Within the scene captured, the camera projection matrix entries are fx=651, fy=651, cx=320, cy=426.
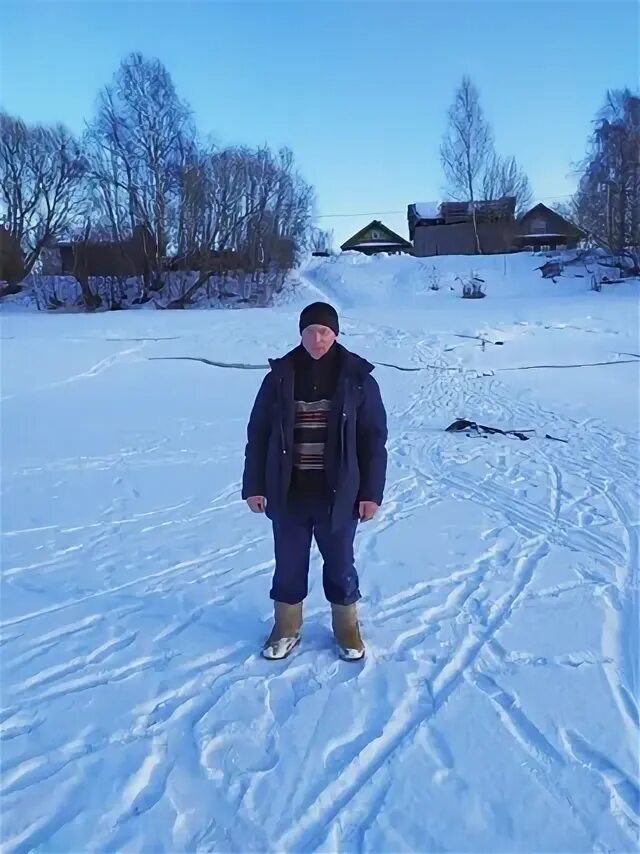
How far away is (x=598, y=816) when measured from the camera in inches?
92.2

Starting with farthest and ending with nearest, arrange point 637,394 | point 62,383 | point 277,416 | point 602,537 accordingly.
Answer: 1. point 62,383
2. point 637,394
3. point 602,537
4. point 277,416

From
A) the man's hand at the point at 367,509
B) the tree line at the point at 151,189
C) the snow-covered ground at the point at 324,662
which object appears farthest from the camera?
the tree line at the point at 151,189

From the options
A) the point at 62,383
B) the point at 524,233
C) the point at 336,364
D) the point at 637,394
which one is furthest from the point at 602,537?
the point at 524,233

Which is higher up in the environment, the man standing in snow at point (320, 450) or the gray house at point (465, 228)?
the gray house at point (465, 228)

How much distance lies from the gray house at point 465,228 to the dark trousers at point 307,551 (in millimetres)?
40952

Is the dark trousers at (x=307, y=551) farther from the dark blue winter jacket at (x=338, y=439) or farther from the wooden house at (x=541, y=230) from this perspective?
the wooden house at (x=541, y=230)

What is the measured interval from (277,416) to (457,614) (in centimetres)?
163

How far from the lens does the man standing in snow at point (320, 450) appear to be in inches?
122

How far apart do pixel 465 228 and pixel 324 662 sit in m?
42.8

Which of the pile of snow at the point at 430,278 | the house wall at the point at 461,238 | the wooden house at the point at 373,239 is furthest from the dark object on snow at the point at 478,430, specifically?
the wooden house at the point at 373,239

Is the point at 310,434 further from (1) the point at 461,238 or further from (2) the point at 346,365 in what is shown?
(1) the point at 461,238

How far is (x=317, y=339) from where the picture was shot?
3.06 m

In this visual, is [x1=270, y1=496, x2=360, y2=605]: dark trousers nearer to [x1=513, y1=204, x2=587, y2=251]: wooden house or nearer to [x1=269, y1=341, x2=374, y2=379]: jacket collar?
[x1=269, y1=341, x2=374, y2=379]: jacket collar

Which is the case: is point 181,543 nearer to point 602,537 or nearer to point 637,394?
point 602,537
